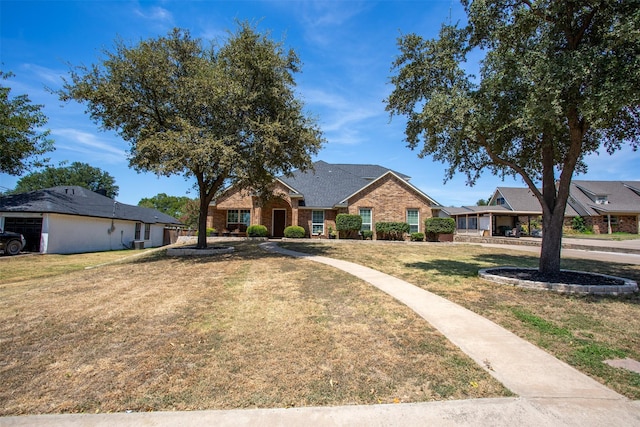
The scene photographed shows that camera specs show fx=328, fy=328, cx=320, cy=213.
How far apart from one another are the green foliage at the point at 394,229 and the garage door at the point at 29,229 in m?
21.5

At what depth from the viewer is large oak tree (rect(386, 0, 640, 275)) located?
24.1 feet

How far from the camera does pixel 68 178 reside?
64.6m

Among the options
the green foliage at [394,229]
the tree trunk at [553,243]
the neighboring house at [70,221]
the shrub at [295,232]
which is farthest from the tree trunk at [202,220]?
the tree trunk at [553,243]

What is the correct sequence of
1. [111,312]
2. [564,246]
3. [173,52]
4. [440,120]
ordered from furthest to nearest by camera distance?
[564,246], [173,52], [440,120], [111,312]

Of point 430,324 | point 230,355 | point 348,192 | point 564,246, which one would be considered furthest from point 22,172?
point 564,246

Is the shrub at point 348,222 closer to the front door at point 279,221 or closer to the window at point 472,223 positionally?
the front door at point 279,221

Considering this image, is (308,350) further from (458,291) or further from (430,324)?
(458,291)

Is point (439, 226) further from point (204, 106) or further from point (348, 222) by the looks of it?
point (204, 106)

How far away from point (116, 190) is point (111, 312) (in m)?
78.1

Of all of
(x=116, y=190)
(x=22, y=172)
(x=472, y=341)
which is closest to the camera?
(x=472, y=341)

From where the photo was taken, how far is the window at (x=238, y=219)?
2641 cm

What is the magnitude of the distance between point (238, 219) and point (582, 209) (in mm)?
37780

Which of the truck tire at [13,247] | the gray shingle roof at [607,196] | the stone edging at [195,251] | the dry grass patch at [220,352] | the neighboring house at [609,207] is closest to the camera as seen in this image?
the dry grass patch at [220,352]

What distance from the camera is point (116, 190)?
7238 cm
